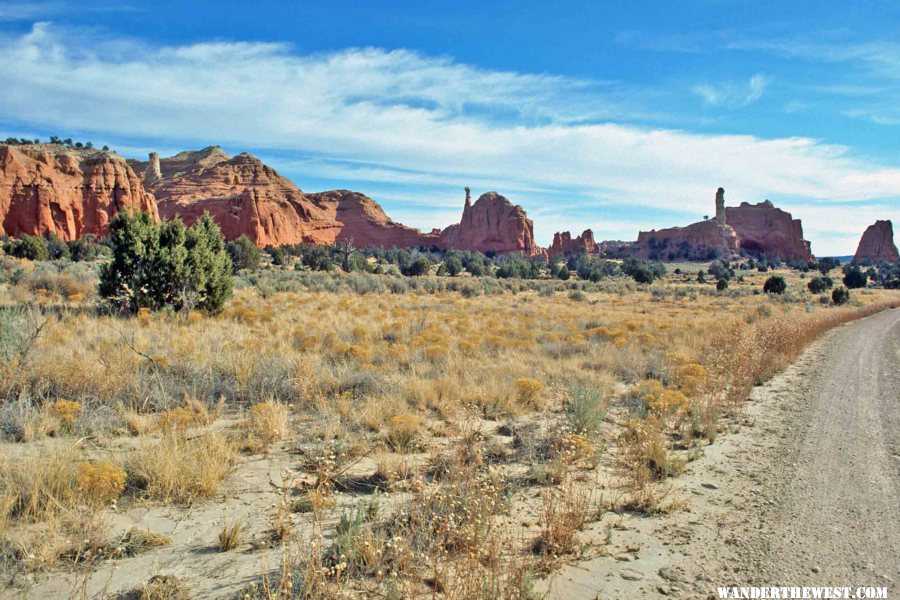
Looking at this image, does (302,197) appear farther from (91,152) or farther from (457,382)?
(457,382)

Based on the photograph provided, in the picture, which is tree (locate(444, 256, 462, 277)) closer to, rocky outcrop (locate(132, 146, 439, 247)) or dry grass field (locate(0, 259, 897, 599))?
dry grass field (locate(0, 259, 897, 599))

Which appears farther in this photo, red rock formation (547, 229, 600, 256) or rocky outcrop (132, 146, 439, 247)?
red rock formation (547, 229, 600, 256)

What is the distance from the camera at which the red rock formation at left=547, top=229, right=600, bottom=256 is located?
4784 inches

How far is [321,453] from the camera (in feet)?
16.9

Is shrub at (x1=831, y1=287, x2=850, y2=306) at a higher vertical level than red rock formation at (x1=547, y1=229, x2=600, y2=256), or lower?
lower

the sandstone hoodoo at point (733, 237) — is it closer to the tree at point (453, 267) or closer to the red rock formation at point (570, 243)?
the red rock formation at point (570, 243)

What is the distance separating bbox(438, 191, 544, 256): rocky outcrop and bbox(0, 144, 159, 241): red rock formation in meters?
68.1

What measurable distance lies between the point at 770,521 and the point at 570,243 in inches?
4866

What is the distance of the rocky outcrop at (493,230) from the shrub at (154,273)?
101 meters

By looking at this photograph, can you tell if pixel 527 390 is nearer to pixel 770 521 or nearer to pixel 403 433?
pixel 403 433

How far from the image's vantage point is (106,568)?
3248mm

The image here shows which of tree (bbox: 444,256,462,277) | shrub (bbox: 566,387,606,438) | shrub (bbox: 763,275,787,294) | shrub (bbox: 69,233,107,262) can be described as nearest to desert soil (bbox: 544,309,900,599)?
shrub (bbox: 566,387,606,438)

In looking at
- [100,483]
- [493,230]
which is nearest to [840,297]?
[100,483]

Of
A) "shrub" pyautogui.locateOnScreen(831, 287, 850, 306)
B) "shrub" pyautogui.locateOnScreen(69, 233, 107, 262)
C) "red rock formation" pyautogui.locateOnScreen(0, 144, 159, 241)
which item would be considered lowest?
"shrub" pyautogui.locateOnScreen(831, 287, 850, 306)
